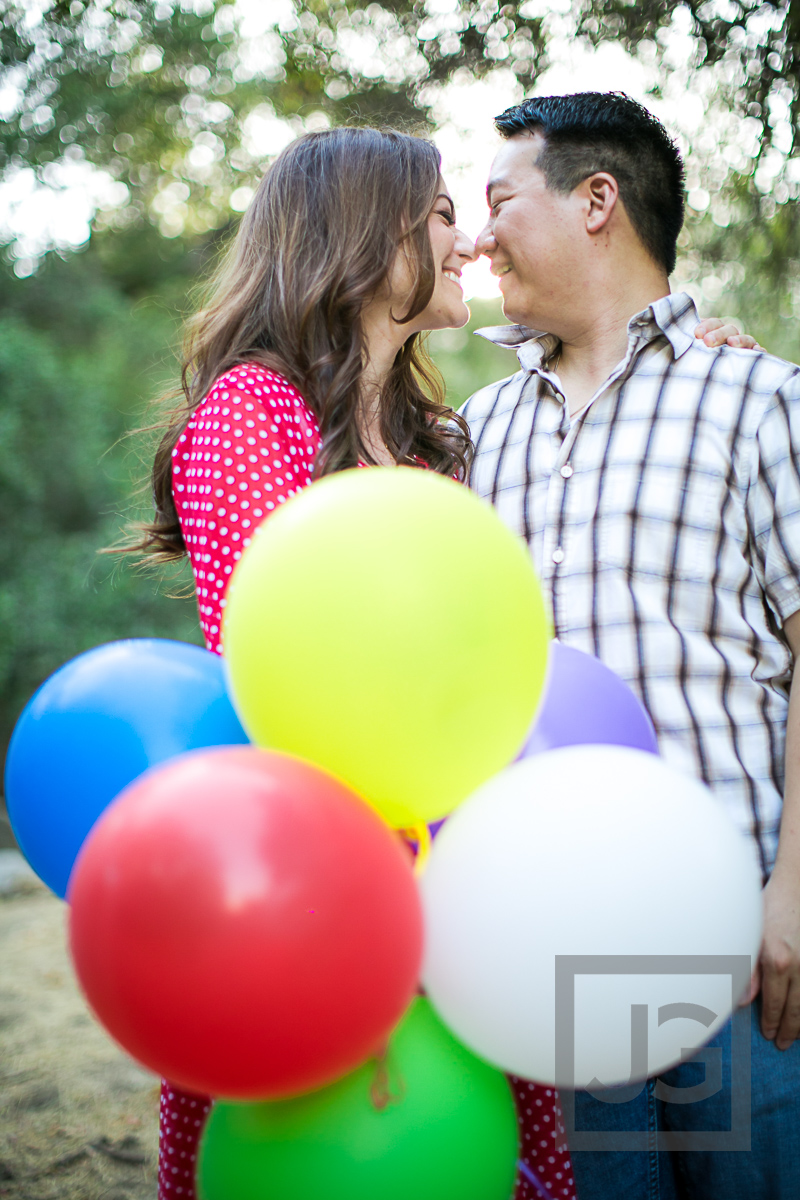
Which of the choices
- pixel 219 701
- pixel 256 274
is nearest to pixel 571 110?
pixel 256 274

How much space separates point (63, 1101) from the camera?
10.1 ft

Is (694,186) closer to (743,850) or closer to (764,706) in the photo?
(764,706)

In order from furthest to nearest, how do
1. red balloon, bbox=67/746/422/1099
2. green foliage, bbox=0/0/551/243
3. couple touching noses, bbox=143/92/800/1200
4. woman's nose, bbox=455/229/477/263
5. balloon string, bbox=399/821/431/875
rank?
green foliage, bbox=0/0/551/243
woman's nose, bbox=455/229/477/263
couple touching noses, bbox=143/92/800/1200
balloon string, bbox=399/821/431/875
red balloon, bbox=67/746/422/1099

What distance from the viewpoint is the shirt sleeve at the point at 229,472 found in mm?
1320

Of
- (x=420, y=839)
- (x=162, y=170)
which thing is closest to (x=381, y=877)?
(x=420, y=839)

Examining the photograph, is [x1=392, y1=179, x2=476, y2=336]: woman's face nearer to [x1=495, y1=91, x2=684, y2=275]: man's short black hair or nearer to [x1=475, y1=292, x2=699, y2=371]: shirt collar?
A: [x1=495, y1=91, x2=684, y2=275]: man's short black hair

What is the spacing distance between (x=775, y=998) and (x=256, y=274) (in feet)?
5.25

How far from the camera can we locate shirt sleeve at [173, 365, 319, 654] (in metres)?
1.32

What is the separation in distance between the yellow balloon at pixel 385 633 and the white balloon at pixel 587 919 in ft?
0.35

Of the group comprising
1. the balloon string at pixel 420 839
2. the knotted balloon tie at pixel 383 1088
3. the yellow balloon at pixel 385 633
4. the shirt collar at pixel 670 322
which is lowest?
the knotted balloon tie at pixel 383 1088

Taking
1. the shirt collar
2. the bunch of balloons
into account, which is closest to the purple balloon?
the bunch of balloons

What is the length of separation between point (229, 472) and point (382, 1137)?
87 centimetres

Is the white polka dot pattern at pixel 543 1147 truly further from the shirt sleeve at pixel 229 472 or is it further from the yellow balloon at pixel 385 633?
the shirt sleeve at pixel 229 472

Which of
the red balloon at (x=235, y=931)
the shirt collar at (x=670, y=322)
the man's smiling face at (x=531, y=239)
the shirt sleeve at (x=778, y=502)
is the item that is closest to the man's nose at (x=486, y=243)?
the man's smiling face at (x=531, y=239)
